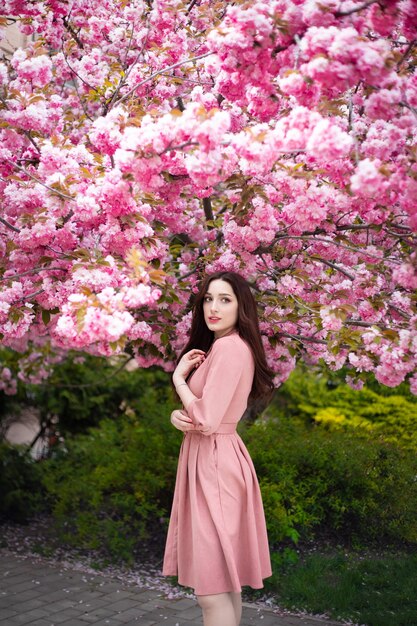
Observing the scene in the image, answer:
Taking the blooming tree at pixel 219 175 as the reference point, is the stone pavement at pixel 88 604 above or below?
below

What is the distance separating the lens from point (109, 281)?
303 centimetres

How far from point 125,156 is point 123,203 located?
0.31 meters

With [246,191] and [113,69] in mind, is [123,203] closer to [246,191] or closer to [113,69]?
[246,191]

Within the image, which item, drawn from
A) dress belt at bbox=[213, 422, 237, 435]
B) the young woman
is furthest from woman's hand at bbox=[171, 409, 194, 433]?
Result: dress belt at bbox=[213, 422, 237, 435]

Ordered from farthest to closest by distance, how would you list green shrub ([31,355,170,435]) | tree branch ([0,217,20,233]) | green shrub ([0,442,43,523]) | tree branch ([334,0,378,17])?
1. green shrub ([31,355,170,435])
2. green shrub ([0,442,43,523])
3. tree branch ([0,217,20,233])
4. tree branch ([334,0,378,17])

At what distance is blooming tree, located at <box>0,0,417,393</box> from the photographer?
2.69 m

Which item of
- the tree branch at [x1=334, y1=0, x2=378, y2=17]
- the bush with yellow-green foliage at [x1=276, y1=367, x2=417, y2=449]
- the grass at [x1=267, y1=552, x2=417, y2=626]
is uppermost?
the tree branch at [x1=334, y1=0, x2=378, y2=17]

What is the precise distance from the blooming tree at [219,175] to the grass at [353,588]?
1402 millimetres

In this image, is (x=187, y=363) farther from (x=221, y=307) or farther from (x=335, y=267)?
(x=335, y=267)

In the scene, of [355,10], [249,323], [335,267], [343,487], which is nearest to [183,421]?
[249,323]

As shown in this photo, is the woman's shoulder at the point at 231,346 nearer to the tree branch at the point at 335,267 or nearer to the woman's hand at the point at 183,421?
the woman's hand at the point at 183,421

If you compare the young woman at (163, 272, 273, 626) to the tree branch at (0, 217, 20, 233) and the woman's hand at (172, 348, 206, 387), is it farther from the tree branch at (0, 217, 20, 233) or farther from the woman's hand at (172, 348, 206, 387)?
the tree branch at (0, 217, 20, 233)

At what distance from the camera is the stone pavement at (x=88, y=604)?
4465 millimetres

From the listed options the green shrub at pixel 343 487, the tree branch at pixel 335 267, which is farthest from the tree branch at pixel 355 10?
the green shrub at pixel 343 487
